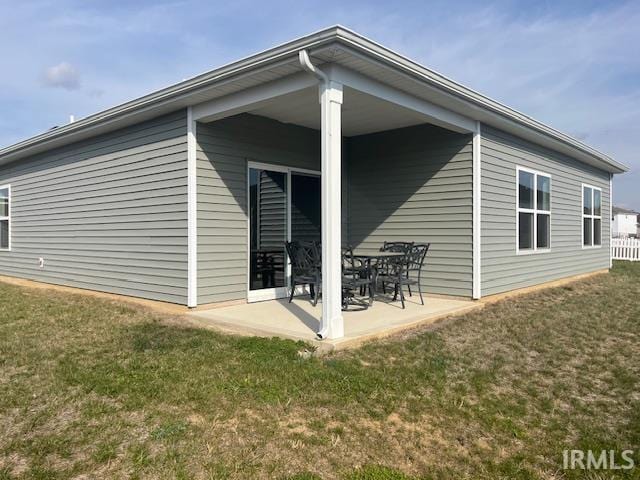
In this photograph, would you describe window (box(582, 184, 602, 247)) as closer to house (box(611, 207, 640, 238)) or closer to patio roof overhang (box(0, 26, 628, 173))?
patio roof overhang (box(0, 26, 628, 173))

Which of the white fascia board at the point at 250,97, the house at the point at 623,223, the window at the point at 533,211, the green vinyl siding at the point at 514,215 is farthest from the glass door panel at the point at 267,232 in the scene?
the house at the point at 623,223

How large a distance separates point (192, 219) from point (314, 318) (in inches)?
74.9

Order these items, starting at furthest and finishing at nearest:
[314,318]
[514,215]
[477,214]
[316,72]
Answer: [514,215] → [477,214] → [314,318] → [316,72]

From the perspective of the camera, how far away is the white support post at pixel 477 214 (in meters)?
6.57

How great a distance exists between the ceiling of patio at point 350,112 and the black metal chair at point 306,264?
1676 millimetres

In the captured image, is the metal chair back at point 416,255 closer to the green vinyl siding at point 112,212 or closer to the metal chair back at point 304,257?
the metal chair back at point 304,257

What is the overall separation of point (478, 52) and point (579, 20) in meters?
2.15

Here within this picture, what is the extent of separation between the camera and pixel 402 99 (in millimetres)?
5348

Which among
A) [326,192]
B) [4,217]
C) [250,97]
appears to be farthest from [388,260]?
[4,217]

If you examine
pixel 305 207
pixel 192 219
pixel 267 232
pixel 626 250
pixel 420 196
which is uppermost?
pixel 420 196

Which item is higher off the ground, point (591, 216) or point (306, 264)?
point (591, 216)

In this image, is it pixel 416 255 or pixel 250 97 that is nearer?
pixel 250 97

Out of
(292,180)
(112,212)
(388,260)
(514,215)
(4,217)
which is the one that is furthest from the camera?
(4,217)

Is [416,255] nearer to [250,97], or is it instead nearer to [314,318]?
[314,318]
